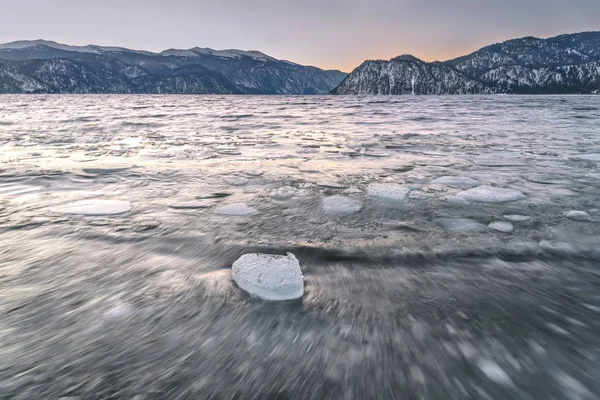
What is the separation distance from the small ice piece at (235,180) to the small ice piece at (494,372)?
11.0ft

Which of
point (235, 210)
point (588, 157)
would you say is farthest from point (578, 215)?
point (588, 157)

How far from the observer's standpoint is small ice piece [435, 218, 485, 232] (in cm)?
259

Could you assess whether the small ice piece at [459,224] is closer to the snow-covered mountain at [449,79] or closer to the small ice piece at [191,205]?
the small ice piece at [191,205]

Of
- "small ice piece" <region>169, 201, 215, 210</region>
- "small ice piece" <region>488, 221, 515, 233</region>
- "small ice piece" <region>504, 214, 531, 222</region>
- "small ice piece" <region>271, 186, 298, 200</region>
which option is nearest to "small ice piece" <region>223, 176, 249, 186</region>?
"small ice piece" <region>271, 186, 298, 200</region>

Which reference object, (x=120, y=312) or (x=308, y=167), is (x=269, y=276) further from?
(x=308, y=167)

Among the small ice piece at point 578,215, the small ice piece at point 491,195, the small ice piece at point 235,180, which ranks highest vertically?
the small ice piece at point 235,180

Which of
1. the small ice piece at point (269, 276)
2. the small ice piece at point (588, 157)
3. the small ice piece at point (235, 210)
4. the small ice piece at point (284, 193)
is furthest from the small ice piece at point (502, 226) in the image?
the small ice piece at point (588, 157)

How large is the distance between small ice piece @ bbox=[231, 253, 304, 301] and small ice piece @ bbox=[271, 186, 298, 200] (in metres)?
1.64

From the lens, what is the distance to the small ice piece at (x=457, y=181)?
Answer: 3.91 meters

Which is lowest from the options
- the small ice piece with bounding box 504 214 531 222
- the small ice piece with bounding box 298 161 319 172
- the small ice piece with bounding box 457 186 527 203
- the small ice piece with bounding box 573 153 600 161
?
the small ice piece with bounding box 504 214 531 222

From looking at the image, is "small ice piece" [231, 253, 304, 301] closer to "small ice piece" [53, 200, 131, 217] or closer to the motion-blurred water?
the motion-blurred water

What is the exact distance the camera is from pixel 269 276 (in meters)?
1.81

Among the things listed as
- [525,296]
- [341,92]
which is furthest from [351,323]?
[341,92]

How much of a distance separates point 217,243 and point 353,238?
101 centimetres
